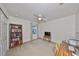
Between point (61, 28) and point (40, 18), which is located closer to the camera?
point (61, 28)

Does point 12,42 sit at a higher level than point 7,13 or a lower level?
lower

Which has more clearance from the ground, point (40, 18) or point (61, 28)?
point (40, 18)

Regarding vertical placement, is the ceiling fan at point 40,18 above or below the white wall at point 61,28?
A: above

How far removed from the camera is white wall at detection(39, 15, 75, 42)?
116 inches

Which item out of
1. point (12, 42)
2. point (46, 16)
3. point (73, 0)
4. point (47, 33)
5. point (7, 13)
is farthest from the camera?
point (47, 33)

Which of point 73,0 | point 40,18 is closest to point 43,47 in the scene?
point 40,18

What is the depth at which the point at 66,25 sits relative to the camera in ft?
10.0

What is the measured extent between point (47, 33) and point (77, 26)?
1072 millimetres

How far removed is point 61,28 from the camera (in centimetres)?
315

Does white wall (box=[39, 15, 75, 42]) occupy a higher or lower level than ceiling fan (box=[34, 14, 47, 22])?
lower

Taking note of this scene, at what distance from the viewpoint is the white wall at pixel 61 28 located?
2.95 metres

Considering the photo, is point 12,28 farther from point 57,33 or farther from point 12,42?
point 57,33

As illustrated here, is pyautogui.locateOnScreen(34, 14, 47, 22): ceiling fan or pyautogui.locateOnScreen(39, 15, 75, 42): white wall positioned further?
pyautogui.locateOnScreen(34, 14, 47, 22): ceiling fan

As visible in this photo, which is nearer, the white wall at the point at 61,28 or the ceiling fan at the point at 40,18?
the white wall at the point at 61,28
